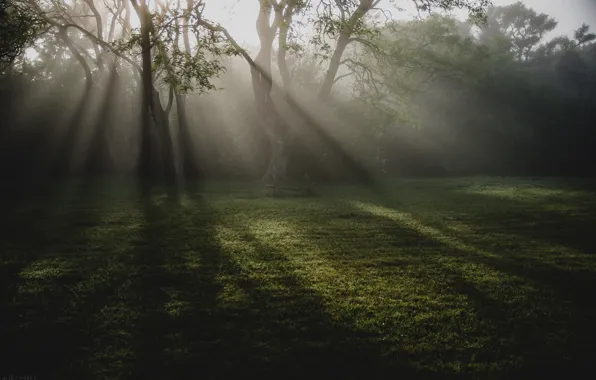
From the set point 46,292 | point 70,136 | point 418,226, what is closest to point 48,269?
point 46,292

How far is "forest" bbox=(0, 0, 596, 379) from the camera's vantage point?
154 inches

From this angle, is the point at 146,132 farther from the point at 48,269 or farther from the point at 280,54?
the point at 48,269

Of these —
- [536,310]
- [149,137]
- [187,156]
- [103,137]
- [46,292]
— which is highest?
[103,137]

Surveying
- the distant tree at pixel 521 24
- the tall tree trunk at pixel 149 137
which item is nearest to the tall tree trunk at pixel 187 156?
the tall tree trunk at pixel 149 137

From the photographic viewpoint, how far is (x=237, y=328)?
4.33 meters

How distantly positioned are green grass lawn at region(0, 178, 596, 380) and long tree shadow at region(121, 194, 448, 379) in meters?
0.02

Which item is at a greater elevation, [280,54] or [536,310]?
[280,54]

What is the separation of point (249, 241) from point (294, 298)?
3320 mm

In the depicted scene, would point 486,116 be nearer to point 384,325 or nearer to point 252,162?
point 252,162

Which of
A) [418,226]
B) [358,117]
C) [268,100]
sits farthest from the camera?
[358,117]

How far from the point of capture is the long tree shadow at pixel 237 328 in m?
3.64

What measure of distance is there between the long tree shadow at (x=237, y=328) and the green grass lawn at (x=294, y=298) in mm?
19

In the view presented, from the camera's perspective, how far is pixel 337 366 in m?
3.70

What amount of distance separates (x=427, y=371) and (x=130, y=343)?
2728 mm
